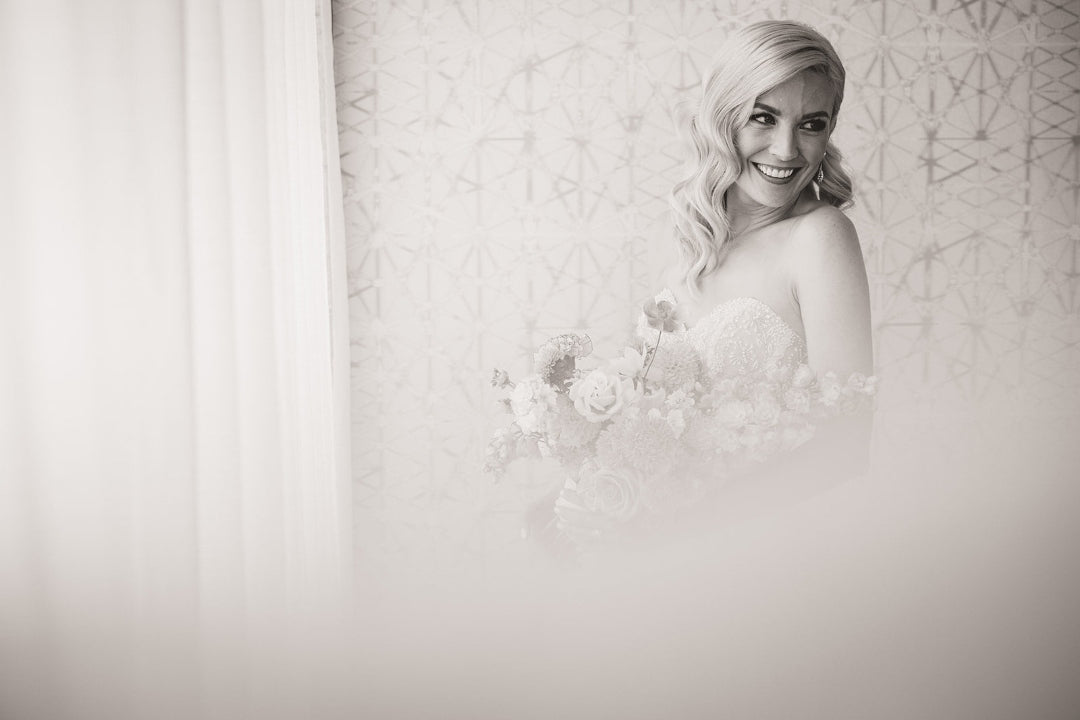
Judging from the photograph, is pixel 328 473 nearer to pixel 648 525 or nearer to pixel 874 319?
pixel 648 525

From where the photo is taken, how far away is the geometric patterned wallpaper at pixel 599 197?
1810mm

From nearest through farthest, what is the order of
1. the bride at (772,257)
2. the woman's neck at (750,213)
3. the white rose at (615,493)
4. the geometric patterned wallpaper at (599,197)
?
1. the white rose at (615,493)
2. the bride at (772,257)
3. the woman's neck at (750,213)
4. the geometric patterned wallpaper at (599,197)

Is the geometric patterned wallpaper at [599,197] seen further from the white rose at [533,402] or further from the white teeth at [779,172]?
the white rose at [533,402]

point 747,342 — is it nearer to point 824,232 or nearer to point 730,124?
point 824,232

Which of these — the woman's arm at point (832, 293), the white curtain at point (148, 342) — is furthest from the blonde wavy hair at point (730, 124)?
the white curtain at point (148, 342)

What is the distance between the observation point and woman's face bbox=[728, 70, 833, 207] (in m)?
1.32

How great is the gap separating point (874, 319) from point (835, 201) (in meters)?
0.60

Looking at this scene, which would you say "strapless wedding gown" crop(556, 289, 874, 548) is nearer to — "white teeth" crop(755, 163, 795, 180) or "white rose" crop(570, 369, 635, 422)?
"white rose" crop(570, 369, 635, 422)

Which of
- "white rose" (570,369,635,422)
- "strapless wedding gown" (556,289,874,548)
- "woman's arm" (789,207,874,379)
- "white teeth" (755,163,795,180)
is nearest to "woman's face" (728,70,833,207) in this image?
"white teeth" (755,163,795,180)

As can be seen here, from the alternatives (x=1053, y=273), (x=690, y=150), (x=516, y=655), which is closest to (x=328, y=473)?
(x=516, y=655)

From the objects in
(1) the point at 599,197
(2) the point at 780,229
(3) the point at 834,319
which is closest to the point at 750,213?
(2) the point at 780,229

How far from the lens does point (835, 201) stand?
141 cm

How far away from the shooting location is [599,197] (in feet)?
6.06

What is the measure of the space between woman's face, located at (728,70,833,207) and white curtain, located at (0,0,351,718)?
0.95 metres
